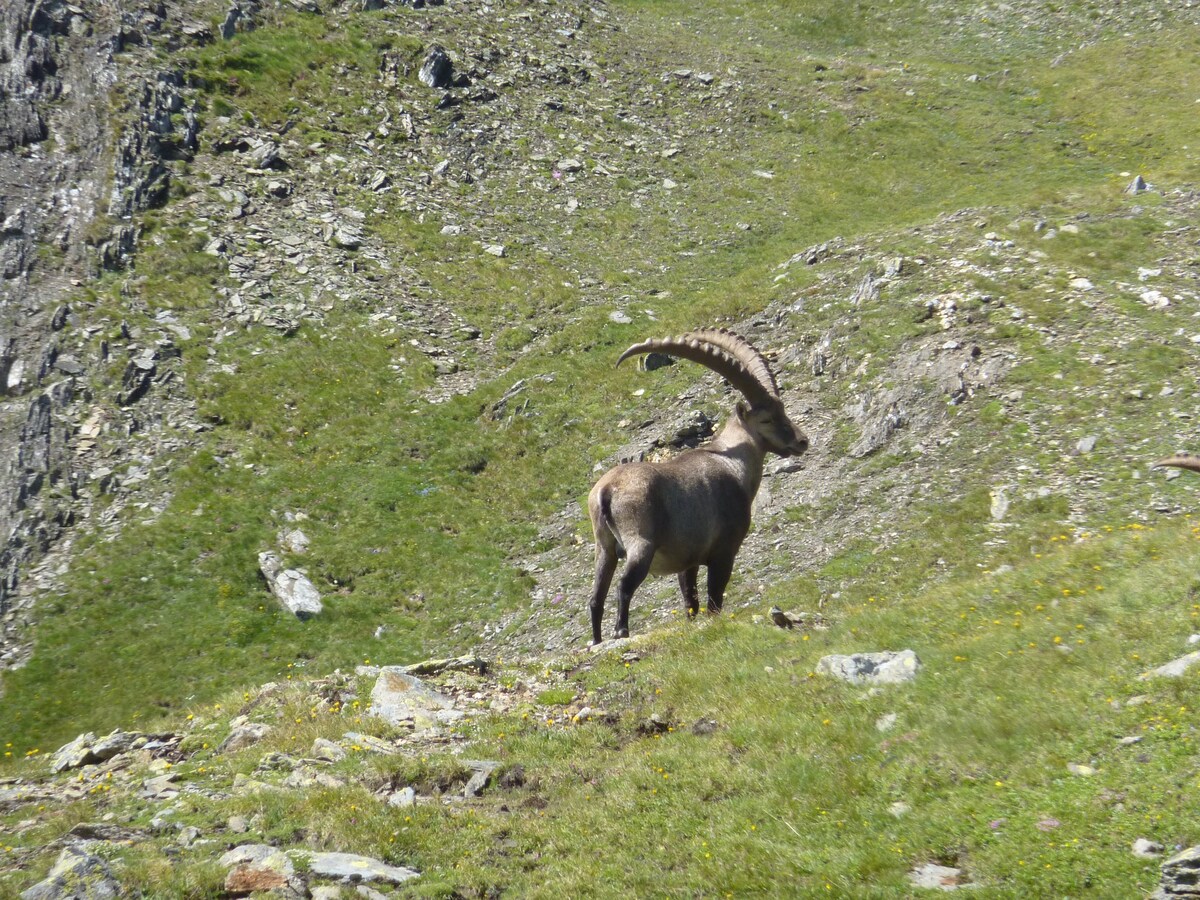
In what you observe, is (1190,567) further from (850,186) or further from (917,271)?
(850,186)

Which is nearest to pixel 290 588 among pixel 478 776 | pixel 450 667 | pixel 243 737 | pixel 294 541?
pixel 294 541

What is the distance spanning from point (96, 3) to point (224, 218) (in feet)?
52.3

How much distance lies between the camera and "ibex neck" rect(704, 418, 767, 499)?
17453 mm

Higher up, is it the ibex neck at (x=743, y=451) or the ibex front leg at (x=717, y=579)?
the ibex neck at (x=743, y=451)

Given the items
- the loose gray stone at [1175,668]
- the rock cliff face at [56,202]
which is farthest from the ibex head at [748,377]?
the rock cliff face at [56,202]

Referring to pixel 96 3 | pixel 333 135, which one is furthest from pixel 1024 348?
pixel 96 3

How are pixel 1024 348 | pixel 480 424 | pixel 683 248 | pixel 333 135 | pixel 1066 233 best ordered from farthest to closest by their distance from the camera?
pixel 333 135, pixel 683 248, pixel 480 424, pixel 1066 233, pixel 1024 348

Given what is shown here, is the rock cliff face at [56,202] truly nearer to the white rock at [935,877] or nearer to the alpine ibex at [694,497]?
the alpine ibex at [694,497]

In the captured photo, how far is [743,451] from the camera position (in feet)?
58.2

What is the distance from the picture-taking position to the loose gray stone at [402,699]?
1242 centimetres

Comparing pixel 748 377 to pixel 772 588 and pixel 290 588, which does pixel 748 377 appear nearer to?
pixel 772 588

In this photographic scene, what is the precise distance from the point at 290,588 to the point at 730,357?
49.4 ft

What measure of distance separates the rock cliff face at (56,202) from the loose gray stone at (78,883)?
64.4 feet

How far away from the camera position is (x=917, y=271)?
2947 centimetres
